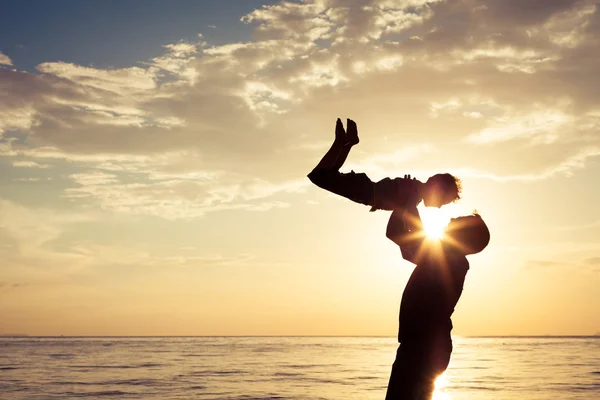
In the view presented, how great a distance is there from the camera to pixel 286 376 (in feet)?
106

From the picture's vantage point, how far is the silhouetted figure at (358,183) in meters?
3.48

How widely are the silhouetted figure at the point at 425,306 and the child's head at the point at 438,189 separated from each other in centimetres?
13

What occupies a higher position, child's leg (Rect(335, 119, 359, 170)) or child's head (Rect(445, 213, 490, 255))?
child's leg (Rect(335, 119, 359, 170))

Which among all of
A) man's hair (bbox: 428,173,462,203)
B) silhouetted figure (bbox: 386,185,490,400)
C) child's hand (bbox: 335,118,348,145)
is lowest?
silhouetted figure (bbox: 386,185,490,400)

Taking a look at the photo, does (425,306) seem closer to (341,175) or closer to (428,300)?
(428,300)

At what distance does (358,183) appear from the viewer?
350cm

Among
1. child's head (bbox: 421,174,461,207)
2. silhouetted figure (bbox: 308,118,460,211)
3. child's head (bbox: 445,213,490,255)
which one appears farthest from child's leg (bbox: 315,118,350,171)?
child's head (bbox: 445,213,490,255)

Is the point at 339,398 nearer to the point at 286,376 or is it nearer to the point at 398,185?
the point at 286,376

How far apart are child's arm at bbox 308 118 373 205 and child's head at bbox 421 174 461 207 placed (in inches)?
15.4

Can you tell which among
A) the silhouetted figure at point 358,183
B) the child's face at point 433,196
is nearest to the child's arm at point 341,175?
the silhouetted figure at point 358,183

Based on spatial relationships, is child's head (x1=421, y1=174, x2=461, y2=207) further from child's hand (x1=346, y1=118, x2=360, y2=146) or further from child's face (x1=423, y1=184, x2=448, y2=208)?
child's hand (x1=346, y1=118, x2=360, y2=146)

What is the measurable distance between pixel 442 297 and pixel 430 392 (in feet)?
1.88

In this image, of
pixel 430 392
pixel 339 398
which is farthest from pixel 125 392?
pixel 430 392

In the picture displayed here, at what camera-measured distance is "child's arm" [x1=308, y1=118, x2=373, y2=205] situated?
11.4ft
